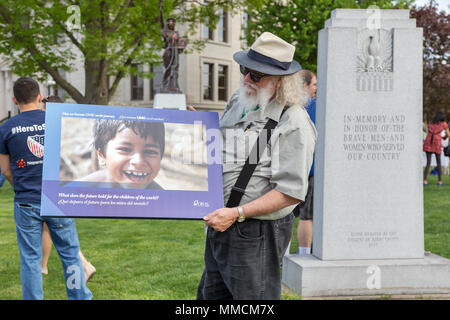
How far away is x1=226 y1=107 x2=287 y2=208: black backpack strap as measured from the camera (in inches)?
102

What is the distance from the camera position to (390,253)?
16.5 ft

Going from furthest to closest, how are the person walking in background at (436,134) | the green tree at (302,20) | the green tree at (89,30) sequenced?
the green tree at (302,20)
the green tree at (89,30)
the person walking in background at (436,134)

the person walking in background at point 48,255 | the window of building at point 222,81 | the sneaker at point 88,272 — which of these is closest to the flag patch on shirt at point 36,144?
the person walking in background at point 48,255

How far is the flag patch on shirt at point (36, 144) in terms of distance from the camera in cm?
408

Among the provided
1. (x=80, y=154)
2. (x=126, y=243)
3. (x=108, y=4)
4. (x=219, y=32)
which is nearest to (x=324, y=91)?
(x=80, y=154)

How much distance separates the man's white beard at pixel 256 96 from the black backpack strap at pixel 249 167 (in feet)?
0.40

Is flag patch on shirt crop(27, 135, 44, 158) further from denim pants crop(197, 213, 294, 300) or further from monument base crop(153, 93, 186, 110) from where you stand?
monument base crop(153, 93, 186, 110)

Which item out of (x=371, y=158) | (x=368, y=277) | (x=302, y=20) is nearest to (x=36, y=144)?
(x=371, y=158)

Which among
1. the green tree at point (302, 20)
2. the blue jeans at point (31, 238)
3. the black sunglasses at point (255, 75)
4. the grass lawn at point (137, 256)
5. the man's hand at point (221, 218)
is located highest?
the green tree at point (302, 20)

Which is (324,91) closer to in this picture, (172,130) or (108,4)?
(172,130)

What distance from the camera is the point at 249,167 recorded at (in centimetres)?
262

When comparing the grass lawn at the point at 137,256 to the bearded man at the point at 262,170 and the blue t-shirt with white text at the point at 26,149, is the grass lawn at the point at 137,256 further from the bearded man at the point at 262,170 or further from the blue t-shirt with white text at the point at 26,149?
the bearded man at the point at 262,170

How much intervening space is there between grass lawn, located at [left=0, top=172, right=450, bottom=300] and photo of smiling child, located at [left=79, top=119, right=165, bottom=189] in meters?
2.47

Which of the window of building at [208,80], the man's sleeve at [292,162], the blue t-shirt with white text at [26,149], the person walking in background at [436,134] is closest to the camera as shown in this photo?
the man's sleeve at [292,162]
